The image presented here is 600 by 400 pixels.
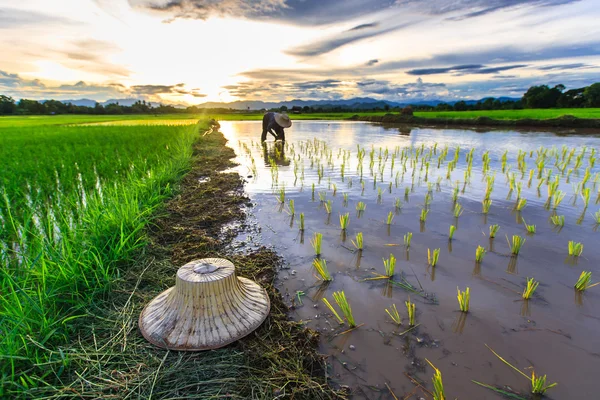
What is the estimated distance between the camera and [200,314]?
1906mm

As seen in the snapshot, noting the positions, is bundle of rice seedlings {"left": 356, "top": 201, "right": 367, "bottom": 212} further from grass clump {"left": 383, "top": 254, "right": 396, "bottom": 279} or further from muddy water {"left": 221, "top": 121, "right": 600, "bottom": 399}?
grass clump {"left": 383, "top": 254, "right": 396, "bottom": 279}

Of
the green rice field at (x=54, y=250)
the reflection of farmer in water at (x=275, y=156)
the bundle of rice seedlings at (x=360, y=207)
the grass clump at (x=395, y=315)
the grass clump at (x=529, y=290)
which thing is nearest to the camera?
the green rice field at (x=54, y=250)

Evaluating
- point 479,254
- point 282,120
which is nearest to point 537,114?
point 282,120

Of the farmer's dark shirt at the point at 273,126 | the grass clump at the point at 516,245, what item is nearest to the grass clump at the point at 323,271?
the grass clump at the point at 516,245

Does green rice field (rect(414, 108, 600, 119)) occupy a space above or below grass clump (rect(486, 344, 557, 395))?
above

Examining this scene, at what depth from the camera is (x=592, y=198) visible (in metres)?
4.96

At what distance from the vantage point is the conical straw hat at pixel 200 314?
1.85m

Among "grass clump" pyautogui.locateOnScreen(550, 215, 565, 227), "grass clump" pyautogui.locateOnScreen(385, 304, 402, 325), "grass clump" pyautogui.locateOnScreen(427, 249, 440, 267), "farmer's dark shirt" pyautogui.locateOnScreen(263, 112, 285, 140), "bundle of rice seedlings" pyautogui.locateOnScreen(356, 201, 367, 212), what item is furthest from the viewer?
"farmer's dark shirt" pyautogui.locateOnScreen(263, 112, 285, 140)

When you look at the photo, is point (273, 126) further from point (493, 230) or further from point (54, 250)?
point (54, 250)

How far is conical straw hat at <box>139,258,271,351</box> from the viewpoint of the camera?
6.06 feet

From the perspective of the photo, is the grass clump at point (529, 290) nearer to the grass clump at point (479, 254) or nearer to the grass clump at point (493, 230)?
the grass clump at point (479, 254)

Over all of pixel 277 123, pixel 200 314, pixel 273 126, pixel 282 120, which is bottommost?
pixel 200 314

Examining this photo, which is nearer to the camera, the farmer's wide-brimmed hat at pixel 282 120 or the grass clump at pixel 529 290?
the grass clump at pixel 529 290

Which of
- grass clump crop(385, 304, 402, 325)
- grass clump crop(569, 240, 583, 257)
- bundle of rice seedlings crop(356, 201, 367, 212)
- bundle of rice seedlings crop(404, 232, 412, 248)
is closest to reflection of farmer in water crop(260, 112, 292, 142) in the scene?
bundle of rice seedlings crop(356, 201, 367, 212)
